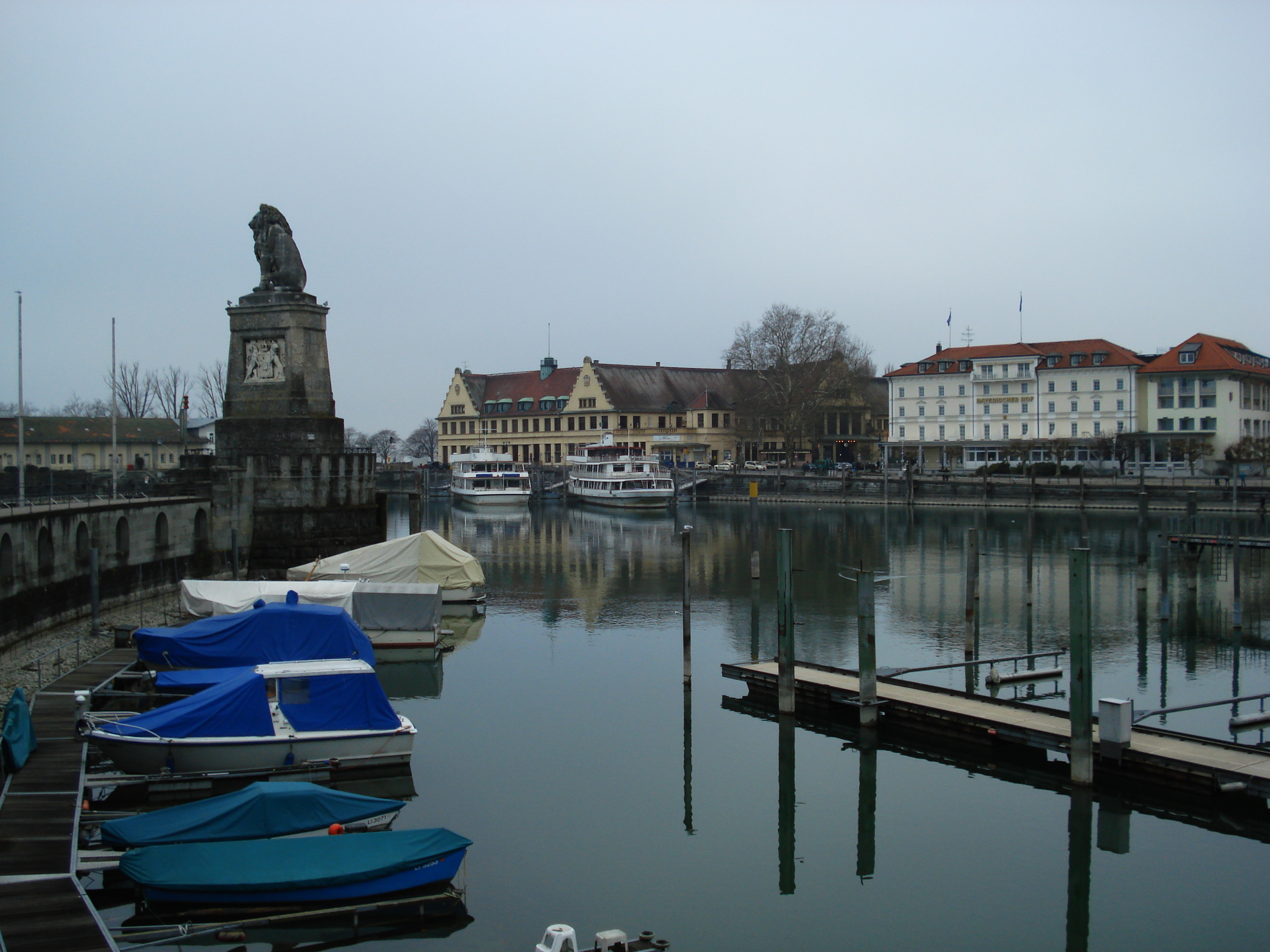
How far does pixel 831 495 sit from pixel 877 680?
75.2m

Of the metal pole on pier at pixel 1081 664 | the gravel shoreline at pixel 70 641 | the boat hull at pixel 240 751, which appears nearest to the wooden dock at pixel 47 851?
the boat hull at pixel 240 751

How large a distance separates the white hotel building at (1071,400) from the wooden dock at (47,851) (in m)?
84.1

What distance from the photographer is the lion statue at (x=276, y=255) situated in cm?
4556

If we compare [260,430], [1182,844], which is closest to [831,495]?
[260,430]

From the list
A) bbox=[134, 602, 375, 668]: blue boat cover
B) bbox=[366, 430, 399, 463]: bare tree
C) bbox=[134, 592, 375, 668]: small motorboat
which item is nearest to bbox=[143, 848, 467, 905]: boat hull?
bbox=[134, 592, 375, 668]: small motorboat

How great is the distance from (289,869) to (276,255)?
119 feet

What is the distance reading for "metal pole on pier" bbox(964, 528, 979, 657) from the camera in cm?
2988

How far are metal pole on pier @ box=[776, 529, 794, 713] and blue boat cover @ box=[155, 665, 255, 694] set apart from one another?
1130 cm

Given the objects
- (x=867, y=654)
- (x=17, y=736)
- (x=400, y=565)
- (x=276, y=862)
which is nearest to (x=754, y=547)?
(x=400, y=565)

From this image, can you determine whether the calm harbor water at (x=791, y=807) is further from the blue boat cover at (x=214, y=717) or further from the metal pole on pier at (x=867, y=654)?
the blue boat cover at (x=214, y=717)

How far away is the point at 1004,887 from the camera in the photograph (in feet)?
55.0

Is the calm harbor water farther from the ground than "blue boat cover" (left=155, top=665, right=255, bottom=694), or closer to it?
closer to it

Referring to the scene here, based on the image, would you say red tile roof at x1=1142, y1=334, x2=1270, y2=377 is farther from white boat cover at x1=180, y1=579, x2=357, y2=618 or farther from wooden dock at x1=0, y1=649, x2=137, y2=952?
wooden dock at x1=0, y1=649, x2=137, y2=952

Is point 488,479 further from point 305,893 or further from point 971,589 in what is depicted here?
point 305,893
